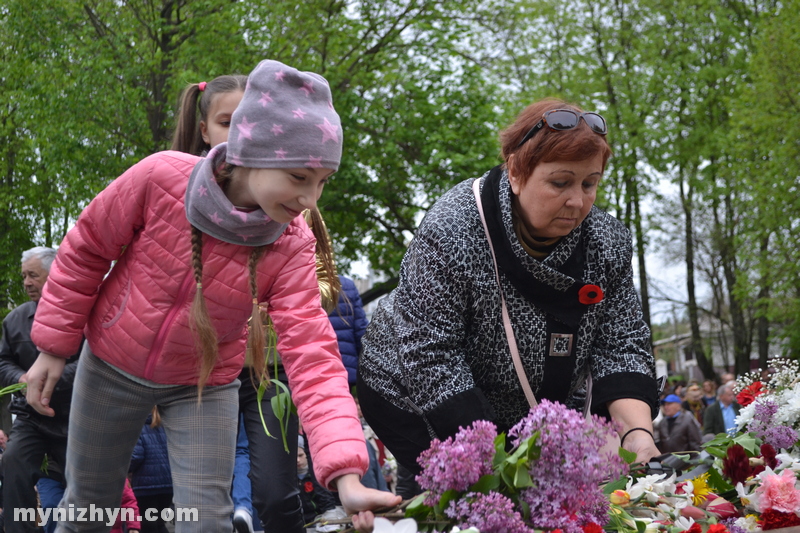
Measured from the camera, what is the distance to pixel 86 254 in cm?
287

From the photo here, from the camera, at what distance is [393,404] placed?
3.14 m

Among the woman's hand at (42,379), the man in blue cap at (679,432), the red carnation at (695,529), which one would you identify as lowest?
the man in blue cap at (679,432)

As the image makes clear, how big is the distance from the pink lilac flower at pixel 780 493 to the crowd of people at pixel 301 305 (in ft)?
1.21

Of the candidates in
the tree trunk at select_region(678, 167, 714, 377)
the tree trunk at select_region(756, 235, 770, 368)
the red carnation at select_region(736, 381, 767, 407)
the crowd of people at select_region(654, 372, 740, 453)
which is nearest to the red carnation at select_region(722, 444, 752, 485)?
the red carnation at select_region(736, 381, 767, 407)

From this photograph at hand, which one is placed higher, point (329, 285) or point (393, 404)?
point (329, 285)

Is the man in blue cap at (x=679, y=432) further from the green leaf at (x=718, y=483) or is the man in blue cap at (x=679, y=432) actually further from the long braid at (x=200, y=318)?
the long braid at (x=200, y=318)

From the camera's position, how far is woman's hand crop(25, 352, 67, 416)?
2846mm

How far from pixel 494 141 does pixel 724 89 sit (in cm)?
964

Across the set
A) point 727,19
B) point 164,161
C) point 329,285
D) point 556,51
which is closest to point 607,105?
point 556,51

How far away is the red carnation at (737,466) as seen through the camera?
2879 millimetres

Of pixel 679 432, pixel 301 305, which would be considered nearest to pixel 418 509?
pixel 301 305

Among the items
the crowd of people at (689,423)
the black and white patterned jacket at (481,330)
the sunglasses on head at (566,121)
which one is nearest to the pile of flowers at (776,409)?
the black and white patterned jacket at (481,330)

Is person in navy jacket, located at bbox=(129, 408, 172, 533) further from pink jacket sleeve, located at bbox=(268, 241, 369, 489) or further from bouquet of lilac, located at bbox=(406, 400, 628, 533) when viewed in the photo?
bouquet of lilac, located at bbox=(406, 400, 628, 533)

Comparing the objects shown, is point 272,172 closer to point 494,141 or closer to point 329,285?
point 329,285
